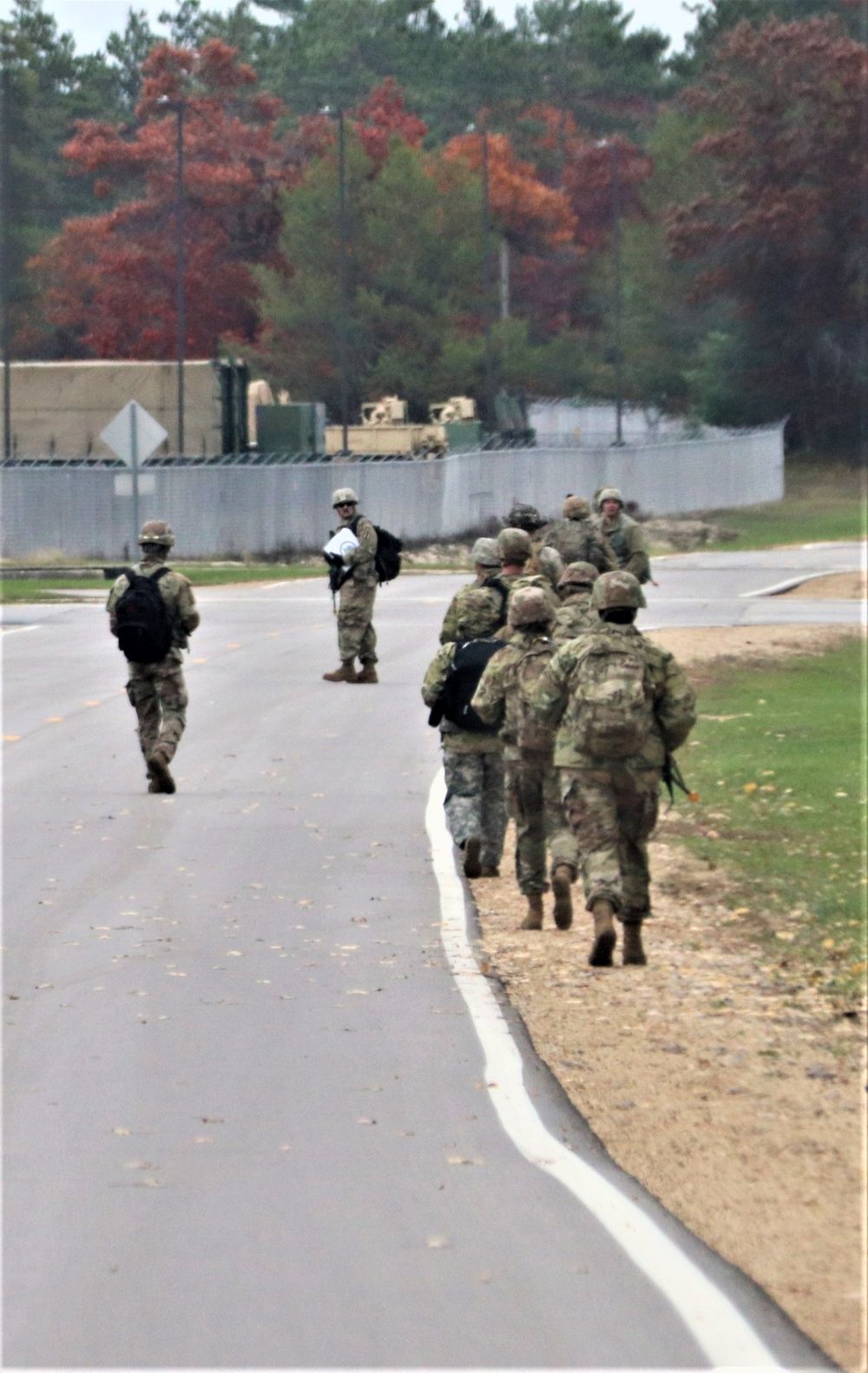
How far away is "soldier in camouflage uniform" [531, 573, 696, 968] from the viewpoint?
10516 millimetres

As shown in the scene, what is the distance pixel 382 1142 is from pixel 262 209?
78.3 meters

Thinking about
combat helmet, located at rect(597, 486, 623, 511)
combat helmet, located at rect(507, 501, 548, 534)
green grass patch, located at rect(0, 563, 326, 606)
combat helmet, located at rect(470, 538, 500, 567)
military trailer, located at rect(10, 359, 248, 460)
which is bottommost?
green grass patch, located at rect(0, 563, 326, 606)

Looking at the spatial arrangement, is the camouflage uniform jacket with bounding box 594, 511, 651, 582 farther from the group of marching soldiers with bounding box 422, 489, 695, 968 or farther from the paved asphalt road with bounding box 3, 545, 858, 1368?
the group of marching soldiers with bounding box 422, 489, 695, 968

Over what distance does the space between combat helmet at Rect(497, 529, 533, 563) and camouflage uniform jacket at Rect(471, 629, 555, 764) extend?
1.04 meters

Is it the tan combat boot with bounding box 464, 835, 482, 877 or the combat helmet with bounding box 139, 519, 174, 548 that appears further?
the combat helmet with bounding box 139, 519, 174, 548

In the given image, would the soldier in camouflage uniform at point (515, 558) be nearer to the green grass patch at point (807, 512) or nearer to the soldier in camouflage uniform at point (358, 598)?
the soldier in camouflage uniform at point (358, 598)

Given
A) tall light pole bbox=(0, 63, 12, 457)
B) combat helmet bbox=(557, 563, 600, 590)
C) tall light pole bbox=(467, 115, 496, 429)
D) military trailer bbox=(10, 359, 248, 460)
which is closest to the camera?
combat helmet bbox=(557, 563, 600, 590)

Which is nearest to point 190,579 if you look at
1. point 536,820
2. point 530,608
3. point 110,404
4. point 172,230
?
point 110,404

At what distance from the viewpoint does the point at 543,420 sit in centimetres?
8388

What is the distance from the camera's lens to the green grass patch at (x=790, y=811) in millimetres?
11719

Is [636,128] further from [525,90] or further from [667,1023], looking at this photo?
[667,1023]

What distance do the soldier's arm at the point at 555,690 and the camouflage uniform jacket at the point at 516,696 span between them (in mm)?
792

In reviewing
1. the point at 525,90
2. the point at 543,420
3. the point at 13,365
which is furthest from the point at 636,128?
the point at 13,365

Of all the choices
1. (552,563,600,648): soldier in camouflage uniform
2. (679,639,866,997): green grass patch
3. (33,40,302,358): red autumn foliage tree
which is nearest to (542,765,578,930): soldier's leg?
(679,639,866,997): green grass patch
